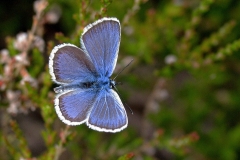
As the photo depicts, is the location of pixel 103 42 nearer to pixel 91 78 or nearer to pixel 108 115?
pixel 91 78

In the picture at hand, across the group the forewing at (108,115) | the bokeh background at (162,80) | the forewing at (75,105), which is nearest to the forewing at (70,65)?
the forewing at (75,105)

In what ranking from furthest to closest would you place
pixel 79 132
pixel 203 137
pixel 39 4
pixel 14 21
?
pixel 14 21 < pixel 203 137 < pixel 79 132 < pixel 39 4

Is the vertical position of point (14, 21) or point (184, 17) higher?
point (14, 21)

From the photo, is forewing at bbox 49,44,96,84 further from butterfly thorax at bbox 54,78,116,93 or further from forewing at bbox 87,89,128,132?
forewing at bbox 87,89,128,132

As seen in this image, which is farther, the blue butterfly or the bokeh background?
the bokeh background

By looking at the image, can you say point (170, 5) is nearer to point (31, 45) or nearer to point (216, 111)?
point (216, 111)

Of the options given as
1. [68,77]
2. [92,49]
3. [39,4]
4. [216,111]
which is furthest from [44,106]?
[216,111]

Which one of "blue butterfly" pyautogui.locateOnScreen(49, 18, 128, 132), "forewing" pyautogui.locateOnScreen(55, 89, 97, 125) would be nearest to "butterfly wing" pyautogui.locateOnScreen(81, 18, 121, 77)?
"blue butterfly" pyautogui.locateOnScreen(49, 18, 128, 132)
